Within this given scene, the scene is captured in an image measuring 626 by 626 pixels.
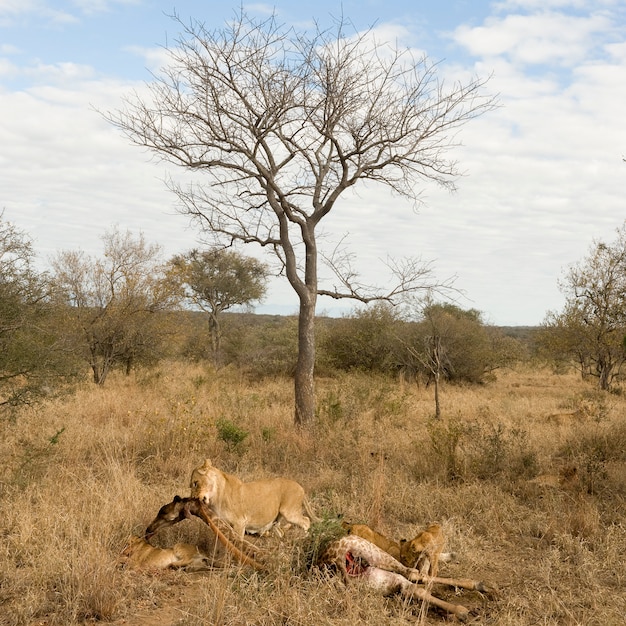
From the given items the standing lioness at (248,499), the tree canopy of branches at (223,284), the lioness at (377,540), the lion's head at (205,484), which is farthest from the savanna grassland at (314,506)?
the tree canopy of branches at (223,284)

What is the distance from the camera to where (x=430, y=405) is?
15.2 meters

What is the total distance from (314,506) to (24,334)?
4.39 m

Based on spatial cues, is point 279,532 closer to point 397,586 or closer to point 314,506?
point 314,506

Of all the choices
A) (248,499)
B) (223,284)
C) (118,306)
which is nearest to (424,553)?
(248,499)

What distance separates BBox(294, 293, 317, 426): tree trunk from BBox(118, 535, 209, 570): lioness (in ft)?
17.5

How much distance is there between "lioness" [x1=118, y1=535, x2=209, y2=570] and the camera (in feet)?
14.9

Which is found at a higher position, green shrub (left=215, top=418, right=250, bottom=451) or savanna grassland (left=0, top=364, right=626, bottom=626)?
green shrub (left=215, top=418, right=250, bottom=451)

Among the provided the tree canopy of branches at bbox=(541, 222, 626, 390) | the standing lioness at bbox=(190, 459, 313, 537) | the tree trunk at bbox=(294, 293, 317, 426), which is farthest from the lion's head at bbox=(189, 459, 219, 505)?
the tree canopy of branches at bbox=(541, 222, 626, 390)

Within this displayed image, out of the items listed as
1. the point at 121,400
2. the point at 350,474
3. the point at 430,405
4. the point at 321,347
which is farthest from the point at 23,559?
the point at 321,347

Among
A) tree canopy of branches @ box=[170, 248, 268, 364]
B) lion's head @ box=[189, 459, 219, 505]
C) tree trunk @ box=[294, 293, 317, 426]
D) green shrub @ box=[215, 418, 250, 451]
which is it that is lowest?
green shrub @ box=[215, 418, 250, 451]

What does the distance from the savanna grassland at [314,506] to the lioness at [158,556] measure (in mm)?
105

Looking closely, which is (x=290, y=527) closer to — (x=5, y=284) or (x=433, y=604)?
(x=433, y=604)

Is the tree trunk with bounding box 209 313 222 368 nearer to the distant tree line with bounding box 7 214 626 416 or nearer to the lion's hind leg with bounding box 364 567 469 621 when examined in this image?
the distant tree line with bounding box 7 214 626 416

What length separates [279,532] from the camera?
512 centimetres
